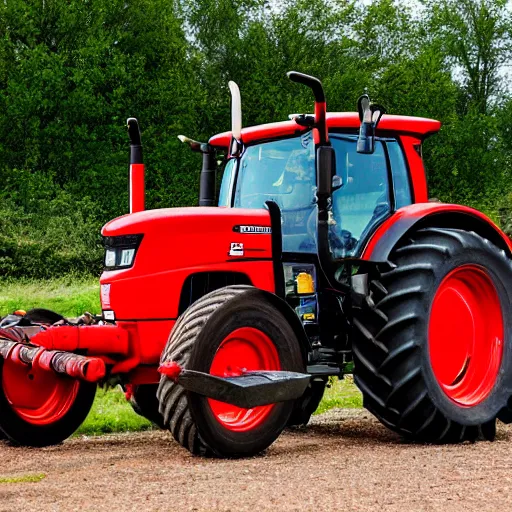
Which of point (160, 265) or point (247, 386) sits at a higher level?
point (160, 265)

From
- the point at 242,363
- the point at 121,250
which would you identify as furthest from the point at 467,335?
the point at 121,250

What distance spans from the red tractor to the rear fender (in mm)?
17

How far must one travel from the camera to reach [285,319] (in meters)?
6.96

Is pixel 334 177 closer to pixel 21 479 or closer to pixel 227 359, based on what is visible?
pixel 227 359

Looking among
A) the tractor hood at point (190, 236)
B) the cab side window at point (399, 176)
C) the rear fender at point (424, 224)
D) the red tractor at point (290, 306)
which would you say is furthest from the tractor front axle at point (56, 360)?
the cab side window at point (399, 176)

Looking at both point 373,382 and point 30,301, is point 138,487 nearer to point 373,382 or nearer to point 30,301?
point 373,382

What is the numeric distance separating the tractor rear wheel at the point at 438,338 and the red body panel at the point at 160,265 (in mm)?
1128

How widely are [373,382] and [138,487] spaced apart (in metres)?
2.25

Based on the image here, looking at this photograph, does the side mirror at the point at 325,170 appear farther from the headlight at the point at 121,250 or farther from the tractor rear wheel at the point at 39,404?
the tractor rear wheel at the point at 39,404

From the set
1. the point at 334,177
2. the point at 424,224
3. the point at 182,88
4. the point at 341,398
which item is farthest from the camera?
the point at 182,88

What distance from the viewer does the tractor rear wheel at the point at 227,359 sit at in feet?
21.2

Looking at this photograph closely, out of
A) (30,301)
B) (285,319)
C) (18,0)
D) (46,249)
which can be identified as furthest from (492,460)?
(18,0)

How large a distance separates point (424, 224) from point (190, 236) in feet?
6.19

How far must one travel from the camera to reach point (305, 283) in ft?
25.2
